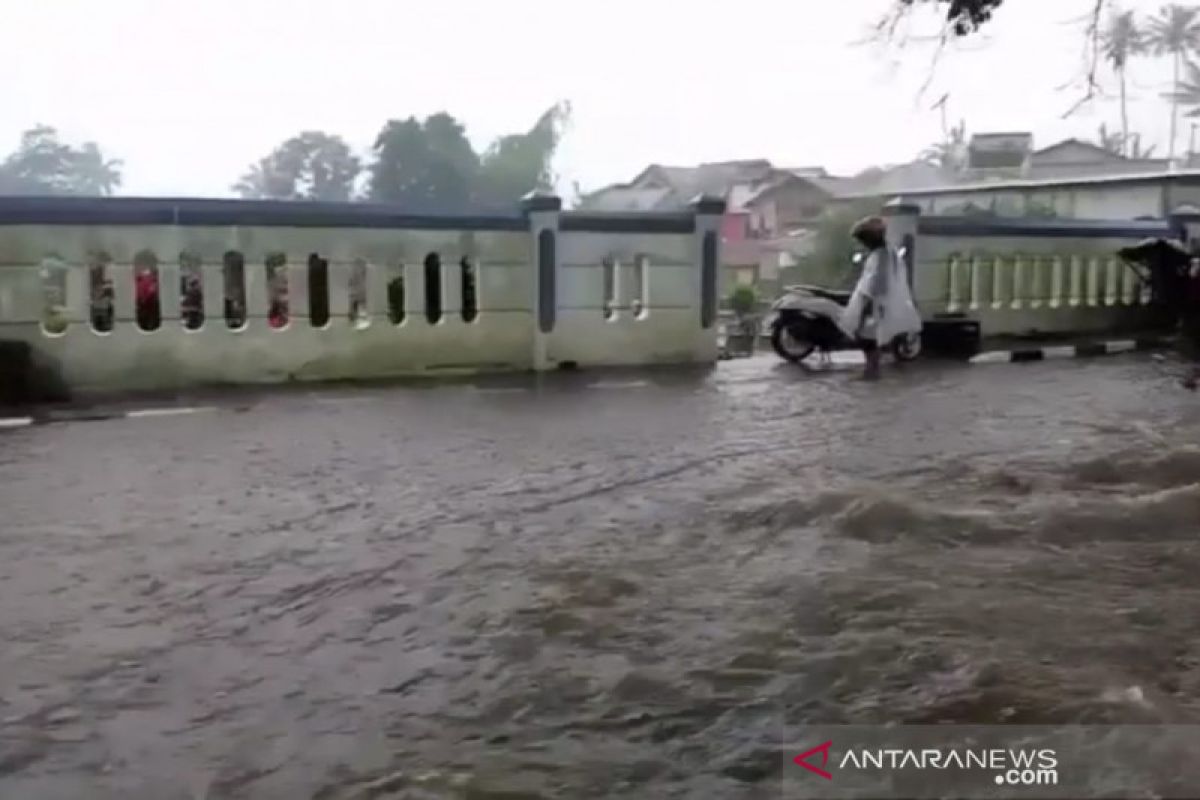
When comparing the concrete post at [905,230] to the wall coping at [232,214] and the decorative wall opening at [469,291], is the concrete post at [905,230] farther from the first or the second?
the decorative wall opening at [469,291]

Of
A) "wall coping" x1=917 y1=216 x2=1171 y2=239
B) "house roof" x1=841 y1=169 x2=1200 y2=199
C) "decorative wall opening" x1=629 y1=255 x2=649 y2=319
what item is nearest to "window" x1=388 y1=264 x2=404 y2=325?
"decorative wall opening" x1=629 y1=255 x2=649 y2=319

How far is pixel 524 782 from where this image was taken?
81.6 inches

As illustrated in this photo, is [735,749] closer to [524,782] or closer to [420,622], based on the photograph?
[524,782]

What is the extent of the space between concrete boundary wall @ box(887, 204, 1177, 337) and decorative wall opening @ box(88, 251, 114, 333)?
5.41 metres

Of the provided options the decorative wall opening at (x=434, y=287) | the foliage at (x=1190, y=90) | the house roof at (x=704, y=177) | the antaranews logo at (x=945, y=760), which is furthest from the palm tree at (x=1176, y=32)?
the antaranews logo at (x=945, y=760)

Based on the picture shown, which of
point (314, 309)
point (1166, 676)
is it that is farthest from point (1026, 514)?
point (314, 309)

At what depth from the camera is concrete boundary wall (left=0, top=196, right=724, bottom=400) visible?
6.71 meters

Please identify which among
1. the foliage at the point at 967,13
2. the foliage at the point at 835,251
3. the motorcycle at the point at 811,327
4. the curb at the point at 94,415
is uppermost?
the foliage at the point at 967,13

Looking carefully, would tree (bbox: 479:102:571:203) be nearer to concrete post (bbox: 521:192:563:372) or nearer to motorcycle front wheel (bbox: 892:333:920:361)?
concrete post (bbox: 521:192:563:372)

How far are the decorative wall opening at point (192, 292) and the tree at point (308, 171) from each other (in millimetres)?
651

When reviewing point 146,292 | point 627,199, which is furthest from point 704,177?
point 146,292

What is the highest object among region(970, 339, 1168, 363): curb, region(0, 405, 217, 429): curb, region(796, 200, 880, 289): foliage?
region(796, 200, 880, 289): foliage

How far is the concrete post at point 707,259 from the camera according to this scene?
8547mm

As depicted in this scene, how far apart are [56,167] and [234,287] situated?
54.5 inches
